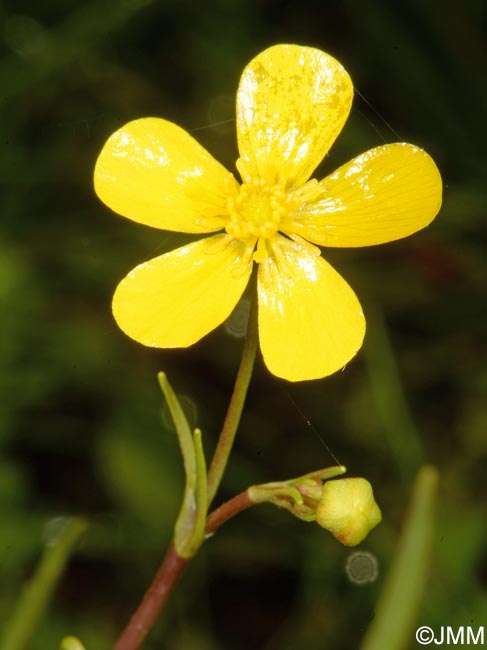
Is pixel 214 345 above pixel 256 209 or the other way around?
the other way around

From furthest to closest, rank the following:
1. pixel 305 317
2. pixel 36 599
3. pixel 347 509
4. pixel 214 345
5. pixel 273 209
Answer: pixel 214 345, pixel 273 209, pixel 305 317, pixel 36 599, pixel 347 509

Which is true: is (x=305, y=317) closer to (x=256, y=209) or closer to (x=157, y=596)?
(x=256, y=209)

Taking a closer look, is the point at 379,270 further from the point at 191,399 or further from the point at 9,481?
the point at 9,481

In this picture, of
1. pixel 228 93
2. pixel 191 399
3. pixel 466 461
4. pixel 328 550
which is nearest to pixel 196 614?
pixel 328 550

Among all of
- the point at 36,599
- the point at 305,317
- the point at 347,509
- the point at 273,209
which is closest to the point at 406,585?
the point at 347,509

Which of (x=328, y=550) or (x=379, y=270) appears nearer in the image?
(x=328, y=550)

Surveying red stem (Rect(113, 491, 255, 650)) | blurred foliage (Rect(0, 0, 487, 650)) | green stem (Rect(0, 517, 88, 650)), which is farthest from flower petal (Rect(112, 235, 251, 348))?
blurred foliage (Rect(0, 0, 487, 650))

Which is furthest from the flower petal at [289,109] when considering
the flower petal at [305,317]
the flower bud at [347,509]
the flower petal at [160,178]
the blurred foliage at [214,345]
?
the blurred foliage at [214,345]
